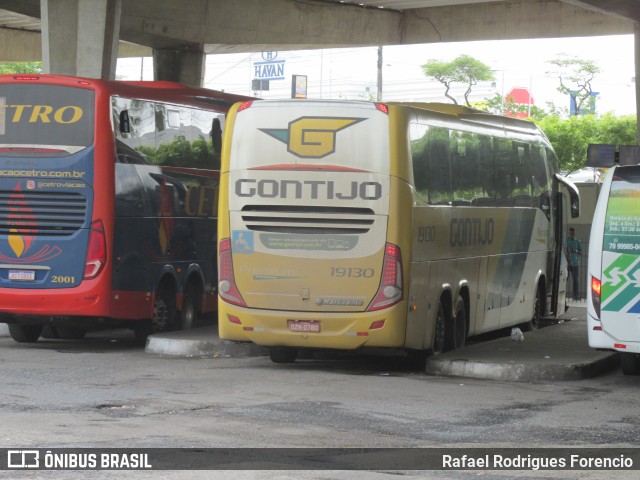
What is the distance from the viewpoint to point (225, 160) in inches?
643

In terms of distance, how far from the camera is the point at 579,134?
74375 mm

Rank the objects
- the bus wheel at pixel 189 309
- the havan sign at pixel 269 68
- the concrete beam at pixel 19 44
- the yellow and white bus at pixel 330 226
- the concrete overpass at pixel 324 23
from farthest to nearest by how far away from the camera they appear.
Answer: the havan sign at pixel 269 68
the concrete beam at pixel 19 44
the concrete overpass at pixel 324 23
the bus wheel at pixel 189 309
the yellow and white bus at pixel 330 226

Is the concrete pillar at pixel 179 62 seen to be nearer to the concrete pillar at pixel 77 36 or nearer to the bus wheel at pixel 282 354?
the concrete pillar at pixel 77 36

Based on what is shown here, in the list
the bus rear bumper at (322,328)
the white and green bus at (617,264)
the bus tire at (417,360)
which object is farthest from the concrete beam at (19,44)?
the white and green bus at (617,264)

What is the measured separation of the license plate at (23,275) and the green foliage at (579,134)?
57.4 meters

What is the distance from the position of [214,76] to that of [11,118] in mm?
126705

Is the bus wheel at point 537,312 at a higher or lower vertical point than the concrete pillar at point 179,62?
lower

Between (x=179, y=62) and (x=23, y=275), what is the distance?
19507mm

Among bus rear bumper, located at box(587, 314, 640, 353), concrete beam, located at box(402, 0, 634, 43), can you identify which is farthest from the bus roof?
concrete beam, located at box(402, 0, 634, 43)

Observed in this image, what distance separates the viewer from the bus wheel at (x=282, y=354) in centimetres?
1717

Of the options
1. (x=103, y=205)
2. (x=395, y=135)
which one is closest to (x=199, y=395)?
(x=395, y=135)

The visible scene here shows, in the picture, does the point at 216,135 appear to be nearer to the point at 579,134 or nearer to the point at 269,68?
the point at 579,134

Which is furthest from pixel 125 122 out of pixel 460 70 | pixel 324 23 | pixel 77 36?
pixel 460 70

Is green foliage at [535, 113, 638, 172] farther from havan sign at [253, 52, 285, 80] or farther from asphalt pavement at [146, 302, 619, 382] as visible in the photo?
asphalt pavement at [146, 302, 619, 382]
